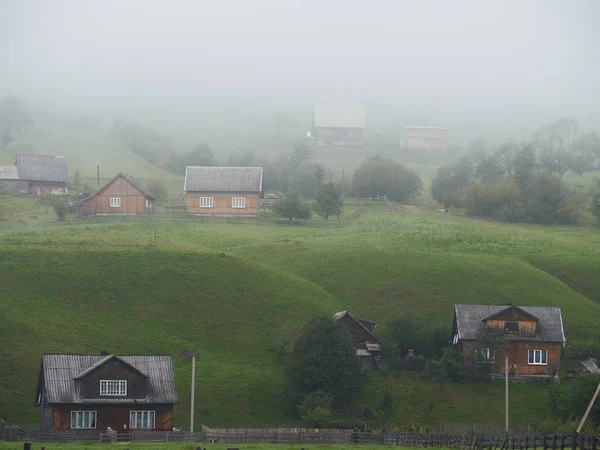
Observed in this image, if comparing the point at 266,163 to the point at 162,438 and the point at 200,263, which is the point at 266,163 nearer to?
the point at 200,263

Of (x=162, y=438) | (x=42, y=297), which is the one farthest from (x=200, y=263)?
(x=162, y=438)

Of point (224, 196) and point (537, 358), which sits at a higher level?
point (224, 196)

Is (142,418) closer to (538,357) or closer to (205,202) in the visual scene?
(538,357)

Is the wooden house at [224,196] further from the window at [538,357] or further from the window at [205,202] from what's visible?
the window at [538,357]

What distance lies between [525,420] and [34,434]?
28273 mm

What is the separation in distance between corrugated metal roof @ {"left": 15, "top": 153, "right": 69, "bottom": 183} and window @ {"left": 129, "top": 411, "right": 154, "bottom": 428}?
75.5 meters

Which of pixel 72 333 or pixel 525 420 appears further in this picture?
pixel 72 333

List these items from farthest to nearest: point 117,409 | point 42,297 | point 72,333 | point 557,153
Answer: point 557,153 → point 42,297 → point 72,333 → point 117,409

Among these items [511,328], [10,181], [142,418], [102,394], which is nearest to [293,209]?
[10,181]

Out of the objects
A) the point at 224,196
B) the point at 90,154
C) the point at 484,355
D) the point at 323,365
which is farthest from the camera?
the point at 90,154

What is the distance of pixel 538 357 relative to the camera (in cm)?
7100

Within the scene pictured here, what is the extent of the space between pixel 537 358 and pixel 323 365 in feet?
50.4

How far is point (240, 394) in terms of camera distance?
209 feet

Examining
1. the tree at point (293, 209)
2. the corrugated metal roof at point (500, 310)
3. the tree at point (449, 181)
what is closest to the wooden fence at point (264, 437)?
the corrugated metal roof at point (500, 310)
